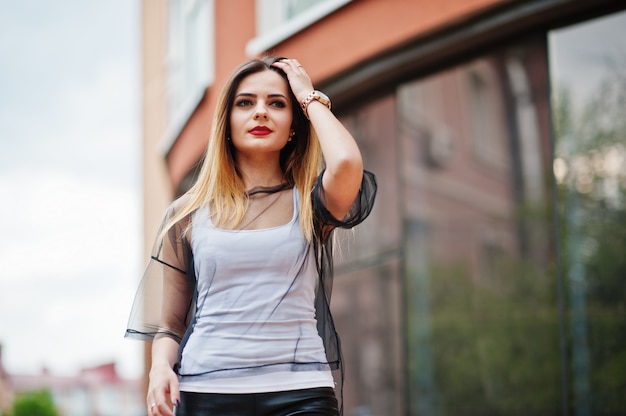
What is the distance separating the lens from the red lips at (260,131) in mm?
2588

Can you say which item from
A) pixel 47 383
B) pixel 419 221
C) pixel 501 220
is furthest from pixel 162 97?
pixel 47 383

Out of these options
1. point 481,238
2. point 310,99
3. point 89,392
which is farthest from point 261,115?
point 89,392

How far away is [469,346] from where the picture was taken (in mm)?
7043

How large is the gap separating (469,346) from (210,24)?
4.20 meters

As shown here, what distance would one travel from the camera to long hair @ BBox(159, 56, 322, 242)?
258 centimetres

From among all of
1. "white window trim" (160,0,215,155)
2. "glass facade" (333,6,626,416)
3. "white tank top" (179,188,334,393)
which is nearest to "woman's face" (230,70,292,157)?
"white tank top" (179,188,334,393)

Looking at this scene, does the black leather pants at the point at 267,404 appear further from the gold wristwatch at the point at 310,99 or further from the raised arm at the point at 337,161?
the gold wristwatch at the point at 310,99

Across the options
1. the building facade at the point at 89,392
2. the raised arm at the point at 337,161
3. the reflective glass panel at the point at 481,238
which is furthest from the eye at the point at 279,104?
the building facade at the point at 89,392

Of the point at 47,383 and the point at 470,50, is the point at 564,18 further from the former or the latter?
the point at 47,383

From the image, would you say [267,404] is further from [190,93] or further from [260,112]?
[190,93]

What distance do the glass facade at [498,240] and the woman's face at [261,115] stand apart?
4.07 meters

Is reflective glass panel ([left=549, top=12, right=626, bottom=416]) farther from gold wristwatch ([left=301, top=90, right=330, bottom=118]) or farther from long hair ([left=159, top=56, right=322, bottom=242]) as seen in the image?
gold wristwatch ([left=301, top=90, right=330, bottom=118])

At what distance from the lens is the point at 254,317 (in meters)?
2.39

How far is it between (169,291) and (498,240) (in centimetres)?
472
